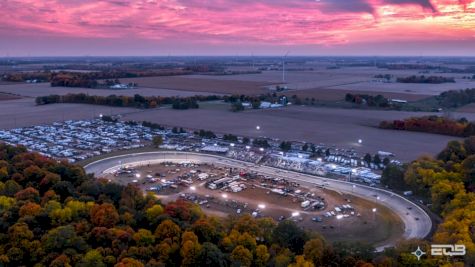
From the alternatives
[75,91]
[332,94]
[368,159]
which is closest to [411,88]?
[332,94]

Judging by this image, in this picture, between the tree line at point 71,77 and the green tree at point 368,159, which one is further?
the tree line at point 71,77

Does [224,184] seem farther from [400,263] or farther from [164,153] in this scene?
[400,263]

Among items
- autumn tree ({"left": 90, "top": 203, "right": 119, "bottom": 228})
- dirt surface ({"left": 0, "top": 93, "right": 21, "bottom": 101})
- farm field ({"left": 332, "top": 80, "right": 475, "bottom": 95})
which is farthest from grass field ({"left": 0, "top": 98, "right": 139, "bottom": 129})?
farm field ({"left": 332, "top": 80, "right": 475, "bottom": 95})

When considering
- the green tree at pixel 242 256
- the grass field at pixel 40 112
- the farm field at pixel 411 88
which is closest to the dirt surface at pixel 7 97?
the grass field at pixel 40 112

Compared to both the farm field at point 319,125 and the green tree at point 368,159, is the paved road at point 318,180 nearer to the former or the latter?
the green tree at point 368,159

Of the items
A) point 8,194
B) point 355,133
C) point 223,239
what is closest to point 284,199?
point 223,239

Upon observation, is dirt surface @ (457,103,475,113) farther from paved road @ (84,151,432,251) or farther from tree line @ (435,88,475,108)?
paved road @ (84,151,432,251)

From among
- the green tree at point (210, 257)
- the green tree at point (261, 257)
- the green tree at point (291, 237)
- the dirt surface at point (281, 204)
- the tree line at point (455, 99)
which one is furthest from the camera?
the tree line at point (455, 99)
